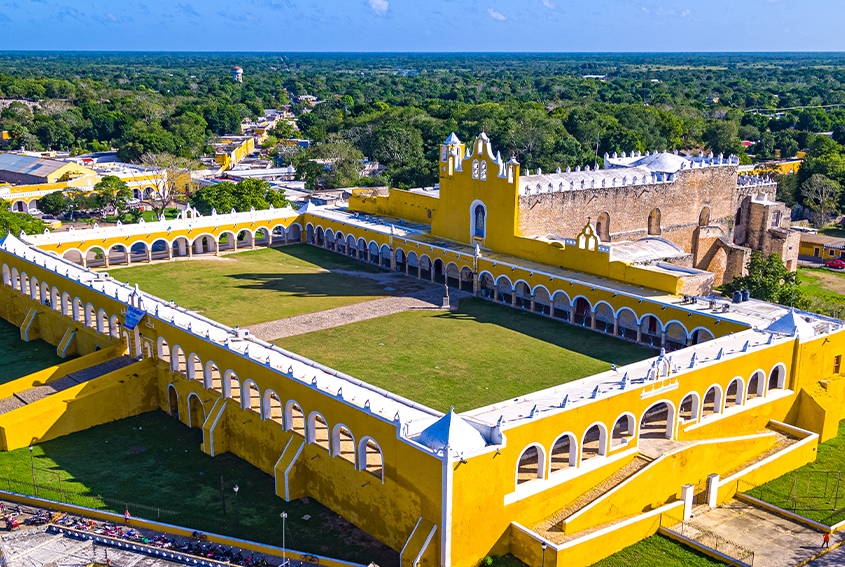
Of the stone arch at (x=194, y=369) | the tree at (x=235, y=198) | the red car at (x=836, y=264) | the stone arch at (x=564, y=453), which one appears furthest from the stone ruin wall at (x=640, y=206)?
the tree at (x=235, y=198)

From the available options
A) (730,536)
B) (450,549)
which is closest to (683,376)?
(730,536)

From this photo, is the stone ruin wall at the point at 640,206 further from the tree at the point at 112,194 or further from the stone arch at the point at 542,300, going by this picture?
the tree at the point at 112,194

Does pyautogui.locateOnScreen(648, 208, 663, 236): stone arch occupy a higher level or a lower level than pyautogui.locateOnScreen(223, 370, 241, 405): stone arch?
higher

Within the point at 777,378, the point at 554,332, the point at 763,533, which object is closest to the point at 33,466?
the point at 554,332

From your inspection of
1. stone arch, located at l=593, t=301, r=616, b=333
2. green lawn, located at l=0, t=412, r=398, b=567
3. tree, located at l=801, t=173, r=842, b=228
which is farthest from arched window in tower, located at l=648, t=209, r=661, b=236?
green lawn, located at l=0, t=412, r=398, b=567

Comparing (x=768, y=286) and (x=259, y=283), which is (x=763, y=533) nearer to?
(x=768, y=286)

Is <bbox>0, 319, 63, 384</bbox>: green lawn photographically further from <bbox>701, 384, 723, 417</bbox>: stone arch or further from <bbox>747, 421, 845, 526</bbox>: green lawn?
<bbox>747, 421, 845, 526</bbox>: green lawn

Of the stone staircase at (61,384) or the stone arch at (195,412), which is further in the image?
the stone staircase at (61,384)

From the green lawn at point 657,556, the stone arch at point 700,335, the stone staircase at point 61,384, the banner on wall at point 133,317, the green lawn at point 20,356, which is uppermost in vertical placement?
the banner on wall at point 133,317
